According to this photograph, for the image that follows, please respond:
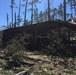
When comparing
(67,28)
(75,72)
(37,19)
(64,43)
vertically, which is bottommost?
(75,72)

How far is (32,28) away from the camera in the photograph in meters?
21.9

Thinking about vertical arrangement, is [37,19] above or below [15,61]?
above

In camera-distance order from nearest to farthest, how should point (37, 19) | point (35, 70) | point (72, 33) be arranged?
point (35, 70), point (72, 33), point (37, 19)

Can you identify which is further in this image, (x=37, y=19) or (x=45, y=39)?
(x=37, y=19)

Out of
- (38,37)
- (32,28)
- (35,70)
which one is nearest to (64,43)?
(38,37)

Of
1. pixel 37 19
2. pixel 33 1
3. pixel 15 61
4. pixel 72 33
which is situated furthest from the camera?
pixel 37 19

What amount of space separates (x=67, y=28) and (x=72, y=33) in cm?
156

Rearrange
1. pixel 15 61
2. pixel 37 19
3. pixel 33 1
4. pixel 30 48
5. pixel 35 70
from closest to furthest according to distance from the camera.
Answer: pixel 35 70 → pixel 15 61 → pixel 30 48 → pixel 33 1 → pixel 37 19

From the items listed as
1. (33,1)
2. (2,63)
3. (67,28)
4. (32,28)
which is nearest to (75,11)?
(33,1)

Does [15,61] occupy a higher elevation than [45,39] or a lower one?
lower

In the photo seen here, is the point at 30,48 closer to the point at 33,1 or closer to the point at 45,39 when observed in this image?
the point at 45,39

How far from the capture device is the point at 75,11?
198 feet

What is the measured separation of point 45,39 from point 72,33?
8.27 ft

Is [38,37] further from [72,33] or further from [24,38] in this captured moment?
[72,33]
